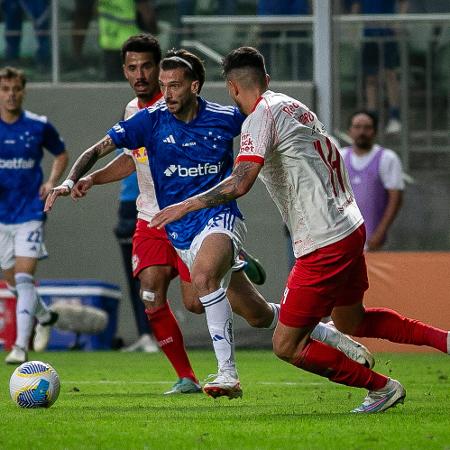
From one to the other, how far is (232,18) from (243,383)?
5859mm

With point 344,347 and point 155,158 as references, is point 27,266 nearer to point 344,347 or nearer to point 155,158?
point 155,158

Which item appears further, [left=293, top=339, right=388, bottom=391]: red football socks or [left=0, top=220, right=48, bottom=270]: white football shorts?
[left=0, top=220, right=48, bottom=270]: white football shorts

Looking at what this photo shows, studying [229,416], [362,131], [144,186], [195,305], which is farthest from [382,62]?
[229,416]

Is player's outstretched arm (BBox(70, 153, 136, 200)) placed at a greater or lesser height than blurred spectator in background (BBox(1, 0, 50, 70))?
lesser

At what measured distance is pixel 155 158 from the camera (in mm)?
8641

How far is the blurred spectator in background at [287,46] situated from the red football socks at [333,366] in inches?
308

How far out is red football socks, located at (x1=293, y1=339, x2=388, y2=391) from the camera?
23.7 feet

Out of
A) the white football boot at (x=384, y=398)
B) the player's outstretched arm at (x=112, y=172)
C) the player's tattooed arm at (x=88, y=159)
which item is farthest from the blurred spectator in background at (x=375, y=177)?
the white football boot at (x=384, y=398)

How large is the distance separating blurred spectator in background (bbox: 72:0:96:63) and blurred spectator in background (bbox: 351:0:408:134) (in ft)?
9.26

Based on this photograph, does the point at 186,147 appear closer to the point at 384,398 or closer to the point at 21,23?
the point at 384,398

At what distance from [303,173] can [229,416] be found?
1.32 meters

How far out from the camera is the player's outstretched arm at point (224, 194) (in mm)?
7184

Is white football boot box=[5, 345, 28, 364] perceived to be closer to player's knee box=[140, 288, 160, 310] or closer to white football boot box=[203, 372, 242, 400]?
player's knee box=[140, 288, 160, 310]

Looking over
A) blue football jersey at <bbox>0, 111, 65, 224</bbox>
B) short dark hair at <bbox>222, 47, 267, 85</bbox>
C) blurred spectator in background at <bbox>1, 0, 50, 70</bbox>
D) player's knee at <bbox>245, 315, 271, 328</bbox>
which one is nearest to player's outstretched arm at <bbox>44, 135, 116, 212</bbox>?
short dark hair at <bbox>222, 47, 267, 85</bbox>
